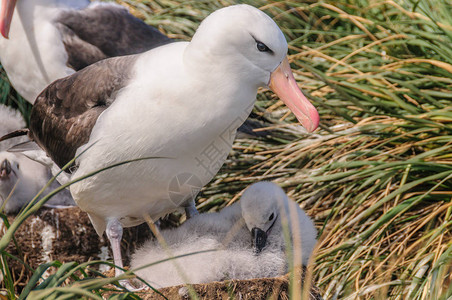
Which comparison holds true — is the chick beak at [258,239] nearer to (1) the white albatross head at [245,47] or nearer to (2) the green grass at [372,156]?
(2) the green grass at [372,156]

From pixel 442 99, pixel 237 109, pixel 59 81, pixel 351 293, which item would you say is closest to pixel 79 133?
pixel 59 81

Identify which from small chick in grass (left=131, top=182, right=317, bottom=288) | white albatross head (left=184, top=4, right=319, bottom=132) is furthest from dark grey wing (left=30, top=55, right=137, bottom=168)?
small chick in grass (left=131, top=182, right=317, bottom=288)

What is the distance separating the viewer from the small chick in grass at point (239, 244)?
3.52 metres

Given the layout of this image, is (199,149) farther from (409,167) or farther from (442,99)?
(442,99)

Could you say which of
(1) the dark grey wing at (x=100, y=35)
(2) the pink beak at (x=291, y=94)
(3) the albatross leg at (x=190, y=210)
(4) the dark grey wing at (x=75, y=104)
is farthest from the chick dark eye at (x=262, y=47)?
(1) the dark grey wing at (x=100, y=35)

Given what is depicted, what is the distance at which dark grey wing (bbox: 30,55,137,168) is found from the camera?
3617 mm

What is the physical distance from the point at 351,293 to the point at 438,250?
0.52 m

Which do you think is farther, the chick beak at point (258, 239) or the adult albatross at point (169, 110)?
the chick beak at point (258, 239)

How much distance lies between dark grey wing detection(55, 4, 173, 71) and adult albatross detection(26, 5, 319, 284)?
1028 mm

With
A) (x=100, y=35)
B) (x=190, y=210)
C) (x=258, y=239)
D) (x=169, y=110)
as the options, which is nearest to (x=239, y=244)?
(x=258, y=239)

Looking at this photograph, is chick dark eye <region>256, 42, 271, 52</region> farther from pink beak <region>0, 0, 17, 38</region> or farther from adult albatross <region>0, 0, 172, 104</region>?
pink beak <region>0, 0, 17, 38</region>

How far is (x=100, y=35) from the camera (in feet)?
16.3

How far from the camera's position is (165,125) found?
10.8ft

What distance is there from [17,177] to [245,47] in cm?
265
